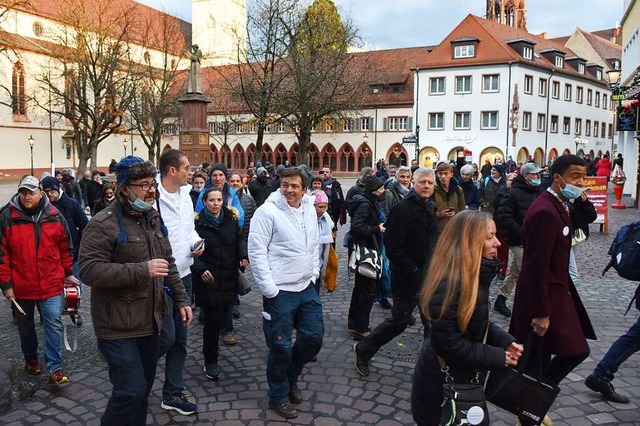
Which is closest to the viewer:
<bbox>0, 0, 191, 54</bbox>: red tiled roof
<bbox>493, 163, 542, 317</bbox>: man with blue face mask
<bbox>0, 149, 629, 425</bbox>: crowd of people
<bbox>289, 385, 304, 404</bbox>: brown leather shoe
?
<bbox>0, 149, 629, 425</bbox>: crowd of people

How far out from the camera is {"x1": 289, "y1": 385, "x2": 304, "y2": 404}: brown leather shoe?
4.68 meters

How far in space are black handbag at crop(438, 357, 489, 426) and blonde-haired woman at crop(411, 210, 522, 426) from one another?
2.5 inches

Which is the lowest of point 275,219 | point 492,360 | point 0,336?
point 0,336

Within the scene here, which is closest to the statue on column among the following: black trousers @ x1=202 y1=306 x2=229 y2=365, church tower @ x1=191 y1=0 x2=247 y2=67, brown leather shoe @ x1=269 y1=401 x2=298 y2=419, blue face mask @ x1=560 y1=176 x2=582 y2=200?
black trousers @ x1=202 y1=306 x2=229 y2=365

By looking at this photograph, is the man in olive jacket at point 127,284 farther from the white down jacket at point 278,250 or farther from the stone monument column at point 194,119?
the stone monument column at point 194,119

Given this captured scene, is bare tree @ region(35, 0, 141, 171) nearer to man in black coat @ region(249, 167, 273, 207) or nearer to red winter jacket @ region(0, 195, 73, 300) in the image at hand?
man in black coat @ region(249, 167, 273, 207)

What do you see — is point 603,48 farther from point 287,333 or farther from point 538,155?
point 287,333

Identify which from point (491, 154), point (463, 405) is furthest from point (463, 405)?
point (491, 154)

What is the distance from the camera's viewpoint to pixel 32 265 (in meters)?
5.04

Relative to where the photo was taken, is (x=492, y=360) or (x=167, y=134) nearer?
(x=492, y=360)

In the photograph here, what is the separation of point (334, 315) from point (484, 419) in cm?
467

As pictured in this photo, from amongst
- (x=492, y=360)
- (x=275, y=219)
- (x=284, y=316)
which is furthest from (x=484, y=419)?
(x=275, y=219)

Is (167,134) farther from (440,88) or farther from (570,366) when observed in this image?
(570,366)

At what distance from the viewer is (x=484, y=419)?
280cm
